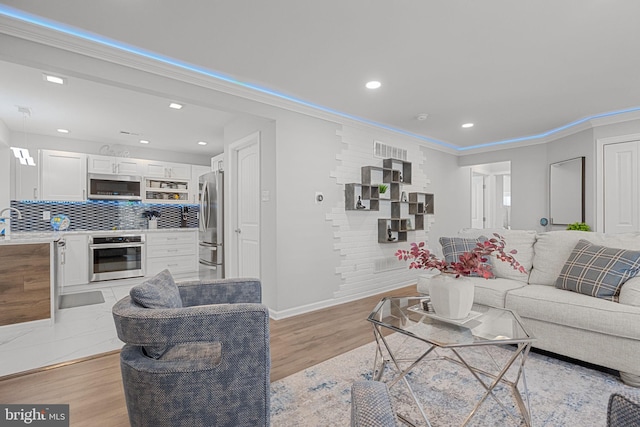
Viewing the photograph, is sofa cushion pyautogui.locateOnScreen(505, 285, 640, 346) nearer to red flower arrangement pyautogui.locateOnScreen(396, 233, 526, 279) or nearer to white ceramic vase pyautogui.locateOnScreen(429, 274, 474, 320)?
red flower arrangement pyautogui.locateOnScreen(396, 233, 526, 279)

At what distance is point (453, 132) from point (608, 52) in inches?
98.0

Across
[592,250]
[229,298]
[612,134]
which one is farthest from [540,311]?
[612,134]

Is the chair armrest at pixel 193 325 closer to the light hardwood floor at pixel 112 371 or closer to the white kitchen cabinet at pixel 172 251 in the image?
the light hardwood floor at pixel 112 371

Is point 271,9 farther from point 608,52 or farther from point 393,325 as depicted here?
point 608,52

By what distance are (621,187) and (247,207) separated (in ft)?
16.0

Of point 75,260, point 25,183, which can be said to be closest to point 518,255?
point 75,260

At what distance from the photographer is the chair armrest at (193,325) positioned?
4.43ft

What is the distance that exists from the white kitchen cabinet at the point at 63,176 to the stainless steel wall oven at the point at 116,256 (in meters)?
0.80

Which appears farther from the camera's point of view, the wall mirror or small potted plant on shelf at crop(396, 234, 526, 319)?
the wall mirror

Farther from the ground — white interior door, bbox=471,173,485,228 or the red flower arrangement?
white interior door, bbox=471,173,485,228

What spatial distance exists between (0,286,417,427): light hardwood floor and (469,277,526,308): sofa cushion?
3.50 feet

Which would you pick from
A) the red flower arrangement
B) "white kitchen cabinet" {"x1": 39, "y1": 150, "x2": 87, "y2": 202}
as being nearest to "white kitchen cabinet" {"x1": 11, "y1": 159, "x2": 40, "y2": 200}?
"white kitchen cabinet" {"x1": 39, "y1": 150, "x2": 87, "y2": 202}

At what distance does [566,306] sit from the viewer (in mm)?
2342

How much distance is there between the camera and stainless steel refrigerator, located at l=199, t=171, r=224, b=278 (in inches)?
182
